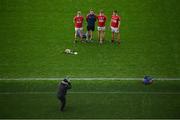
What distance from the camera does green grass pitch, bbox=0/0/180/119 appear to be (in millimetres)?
26156

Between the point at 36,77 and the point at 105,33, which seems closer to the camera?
the point at 36,77

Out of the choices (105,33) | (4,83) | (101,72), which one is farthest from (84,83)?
(105,33)

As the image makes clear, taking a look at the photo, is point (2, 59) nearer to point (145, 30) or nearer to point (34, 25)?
point (34, 25)

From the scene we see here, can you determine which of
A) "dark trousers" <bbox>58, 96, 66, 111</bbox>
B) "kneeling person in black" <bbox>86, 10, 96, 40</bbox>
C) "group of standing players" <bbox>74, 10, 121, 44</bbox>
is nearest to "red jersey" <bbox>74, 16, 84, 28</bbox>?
"group of standing players" <bbox>74, 10, 121, 44</bbox>

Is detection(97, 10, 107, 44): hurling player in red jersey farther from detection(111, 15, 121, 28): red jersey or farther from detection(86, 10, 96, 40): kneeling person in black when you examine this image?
detection(111, 15, 121, 28): red jersey

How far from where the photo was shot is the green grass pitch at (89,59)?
85.8 ft

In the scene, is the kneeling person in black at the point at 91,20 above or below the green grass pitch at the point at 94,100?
above

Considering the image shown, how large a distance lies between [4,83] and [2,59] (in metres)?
2.69

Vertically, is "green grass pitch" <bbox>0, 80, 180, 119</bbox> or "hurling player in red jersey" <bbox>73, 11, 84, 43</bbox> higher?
"hurling player in red jersey" <bbox>73, 11, 84, 43</bbox>

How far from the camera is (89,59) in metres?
30.6

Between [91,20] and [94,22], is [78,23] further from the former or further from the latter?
[94,22]

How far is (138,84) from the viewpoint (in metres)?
28.1

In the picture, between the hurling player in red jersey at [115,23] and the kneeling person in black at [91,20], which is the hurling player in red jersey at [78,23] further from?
the hurling player in red jersey at [115,23]

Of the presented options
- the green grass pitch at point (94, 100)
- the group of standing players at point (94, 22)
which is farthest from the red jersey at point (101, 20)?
the green grass pitch at point (94, 100)
